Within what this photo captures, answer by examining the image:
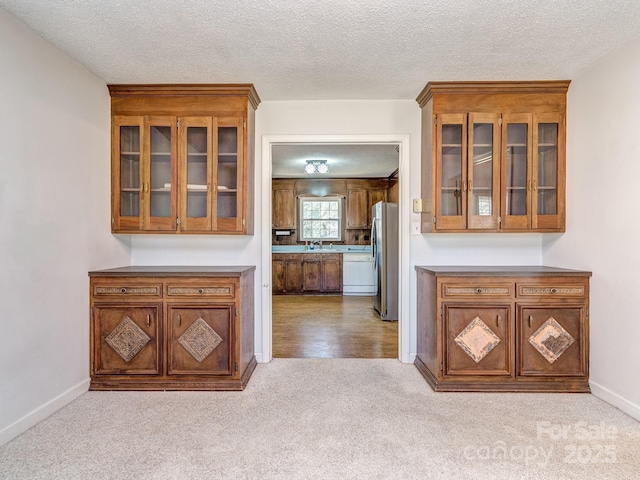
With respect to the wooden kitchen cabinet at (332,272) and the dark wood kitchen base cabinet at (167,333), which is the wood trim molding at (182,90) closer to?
the dark wood kitchen base cabinet at (167,333)

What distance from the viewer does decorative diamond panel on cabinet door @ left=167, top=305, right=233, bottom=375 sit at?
2.78 metres

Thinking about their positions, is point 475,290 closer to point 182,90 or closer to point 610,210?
point 610,210

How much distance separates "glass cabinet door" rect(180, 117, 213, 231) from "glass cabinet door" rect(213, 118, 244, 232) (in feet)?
0.22

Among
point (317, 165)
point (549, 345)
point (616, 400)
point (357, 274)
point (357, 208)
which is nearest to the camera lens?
point (616, 400)

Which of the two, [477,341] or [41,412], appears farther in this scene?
[477,341]

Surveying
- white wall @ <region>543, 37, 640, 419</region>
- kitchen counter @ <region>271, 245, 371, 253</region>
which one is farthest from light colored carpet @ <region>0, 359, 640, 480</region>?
kitchen counter @ <region>271, 245, 371, 253</region>

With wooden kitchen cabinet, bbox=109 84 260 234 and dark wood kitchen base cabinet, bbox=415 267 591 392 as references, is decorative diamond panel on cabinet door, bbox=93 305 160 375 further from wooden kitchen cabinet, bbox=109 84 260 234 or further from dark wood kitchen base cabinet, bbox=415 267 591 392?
dark wood kitchen base cabinet, bbox=415 267 591 392

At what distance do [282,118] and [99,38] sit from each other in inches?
60.1

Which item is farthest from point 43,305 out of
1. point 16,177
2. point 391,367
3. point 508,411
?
point 508,411

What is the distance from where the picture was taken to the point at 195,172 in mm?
3092

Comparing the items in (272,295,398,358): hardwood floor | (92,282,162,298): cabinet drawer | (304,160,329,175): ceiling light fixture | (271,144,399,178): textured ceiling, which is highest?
(271,144,399,178): textured ceiling

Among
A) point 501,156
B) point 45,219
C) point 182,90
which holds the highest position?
point 182,90

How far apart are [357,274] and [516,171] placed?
4.50m

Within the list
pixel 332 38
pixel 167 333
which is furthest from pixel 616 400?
pixel 167 333
